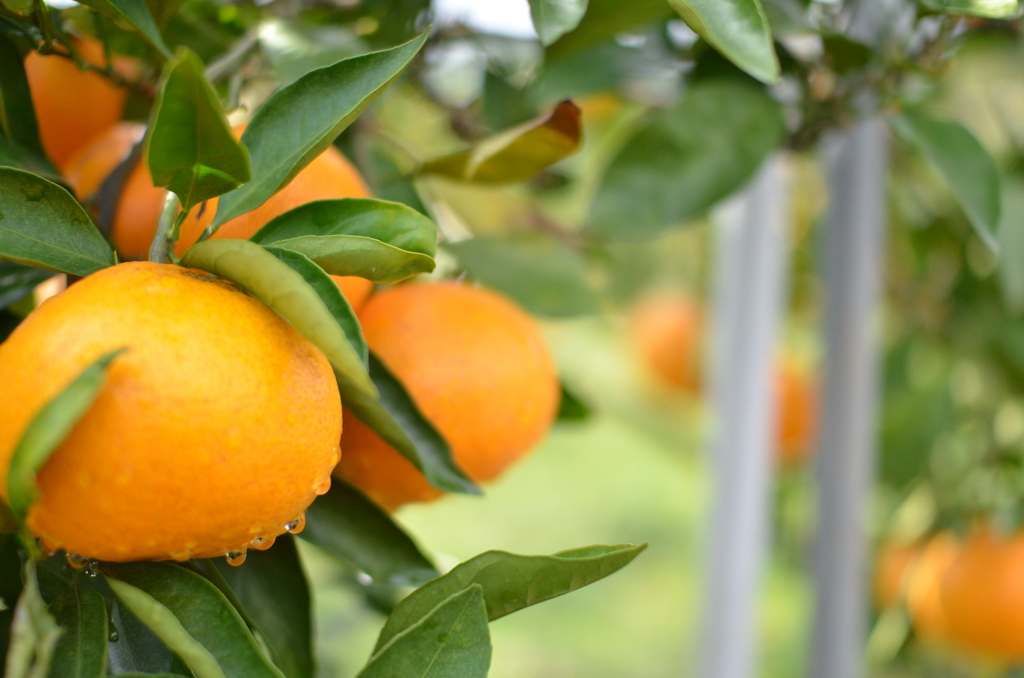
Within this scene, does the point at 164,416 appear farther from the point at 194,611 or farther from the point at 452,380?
the point at 452,380

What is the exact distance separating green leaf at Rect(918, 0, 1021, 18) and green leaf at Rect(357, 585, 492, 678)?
36cm

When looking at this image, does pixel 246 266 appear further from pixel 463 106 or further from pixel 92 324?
pixel 463 106

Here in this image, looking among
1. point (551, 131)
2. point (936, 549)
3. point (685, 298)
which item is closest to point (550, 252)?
point (551, 131)

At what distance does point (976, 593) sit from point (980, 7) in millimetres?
652

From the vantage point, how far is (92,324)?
273 millimetres

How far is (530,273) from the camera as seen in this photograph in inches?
23.7

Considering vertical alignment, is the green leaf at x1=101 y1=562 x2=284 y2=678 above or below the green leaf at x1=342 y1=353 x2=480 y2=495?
above

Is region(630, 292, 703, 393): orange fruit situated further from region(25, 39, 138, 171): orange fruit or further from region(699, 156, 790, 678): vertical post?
region(25, 39, 138, 171): orange fruit

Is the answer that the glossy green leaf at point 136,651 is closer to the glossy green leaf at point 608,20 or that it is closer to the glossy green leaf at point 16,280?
the glossy green leaf at point 16,280

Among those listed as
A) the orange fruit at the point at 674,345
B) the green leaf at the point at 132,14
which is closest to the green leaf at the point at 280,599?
the green leaf at the point at 132,14

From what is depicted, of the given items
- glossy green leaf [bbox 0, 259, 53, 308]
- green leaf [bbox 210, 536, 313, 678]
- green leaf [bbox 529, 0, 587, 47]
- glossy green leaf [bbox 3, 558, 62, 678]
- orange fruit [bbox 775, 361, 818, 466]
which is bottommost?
orange fruit [bbox 775, 361, 818, 466]

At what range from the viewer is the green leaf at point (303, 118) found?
0.33 meters

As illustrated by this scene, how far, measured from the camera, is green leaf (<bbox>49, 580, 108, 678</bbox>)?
0.97 ft

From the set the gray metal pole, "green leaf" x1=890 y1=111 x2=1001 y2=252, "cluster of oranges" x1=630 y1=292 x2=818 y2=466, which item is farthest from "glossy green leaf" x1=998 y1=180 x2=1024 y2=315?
"cluster of oranges" x1=630 y1=292 x2=818 y2=466
